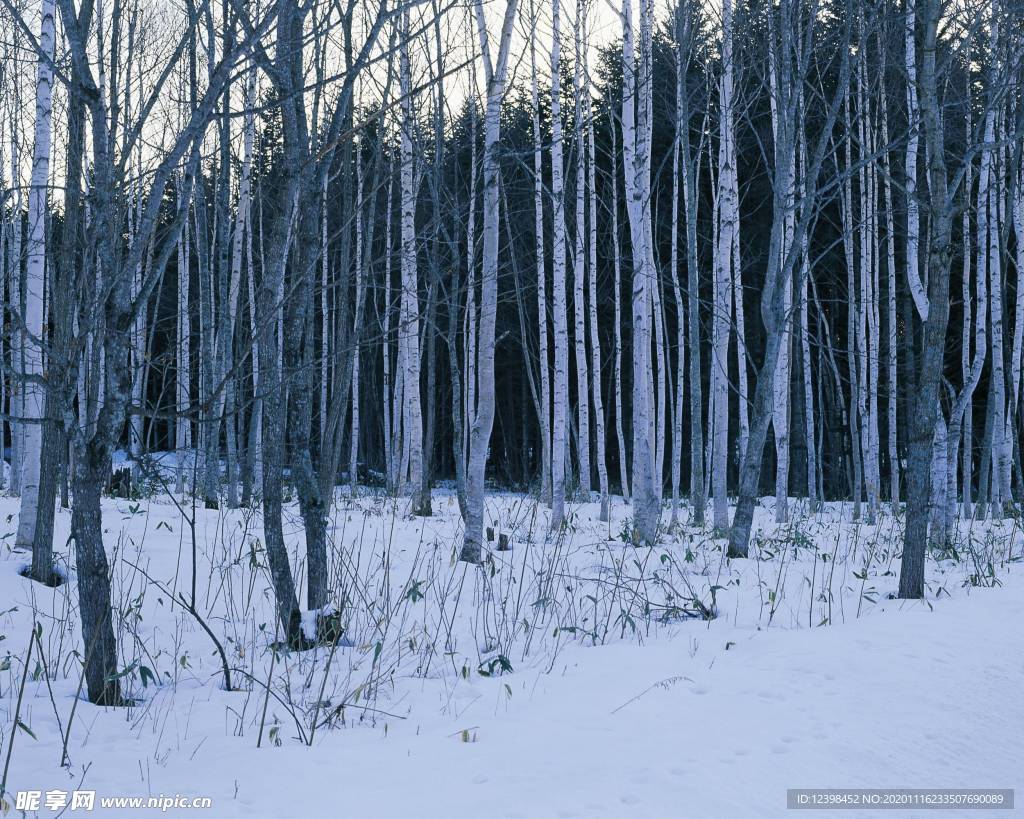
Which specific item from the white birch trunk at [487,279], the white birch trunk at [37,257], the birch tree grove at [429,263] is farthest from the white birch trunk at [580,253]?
the white birch trunk at [37,257]

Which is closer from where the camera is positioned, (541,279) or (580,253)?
(580,253)

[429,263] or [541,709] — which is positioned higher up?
[429,263]

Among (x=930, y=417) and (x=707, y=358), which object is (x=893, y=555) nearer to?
(x=930, y=417)

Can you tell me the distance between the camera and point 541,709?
3.34 metres

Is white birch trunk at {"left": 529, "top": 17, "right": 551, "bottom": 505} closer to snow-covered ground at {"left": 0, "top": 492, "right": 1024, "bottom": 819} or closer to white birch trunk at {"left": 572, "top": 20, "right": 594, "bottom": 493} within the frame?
white birch trunk at {"left": 572, "top": 20, "right": 594, "bottom": 493}

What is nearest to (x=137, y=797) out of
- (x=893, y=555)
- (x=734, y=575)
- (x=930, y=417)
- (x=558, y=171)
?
(x=930, y=417)

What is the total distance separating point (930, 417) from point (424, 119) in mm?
8345

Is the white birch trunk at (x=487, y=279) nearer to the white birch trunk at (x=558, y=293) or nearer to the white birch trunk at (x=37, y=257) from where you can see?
the white birch trunk at (x=558, y=293)

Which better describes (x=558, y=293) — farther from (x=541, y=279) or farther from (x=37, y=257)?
(x=37, y=257)

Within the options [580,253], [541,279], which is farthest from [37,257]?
[541,279]

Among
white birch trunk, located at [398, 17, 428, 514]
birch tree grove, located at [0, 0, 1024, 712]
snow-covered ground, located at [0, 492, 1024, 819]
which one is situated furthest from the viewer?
white birch trunk, located at [398, 17, 428, 514]

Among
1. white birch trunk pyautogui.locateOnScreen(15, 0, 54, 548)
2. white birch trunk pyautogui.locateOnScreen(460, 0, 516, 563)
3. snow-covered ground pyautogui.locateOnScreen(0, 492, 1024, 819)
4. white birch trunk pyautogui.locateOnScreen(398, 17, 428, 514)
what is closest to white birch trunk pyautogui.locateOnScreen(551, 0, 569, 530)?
white birch trunk pyautogui.locateOnScreen(398, 17, 428, 514)

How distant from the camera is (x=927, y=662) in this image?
3.50 meters

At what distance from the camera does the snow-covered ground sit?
8.15 ft
